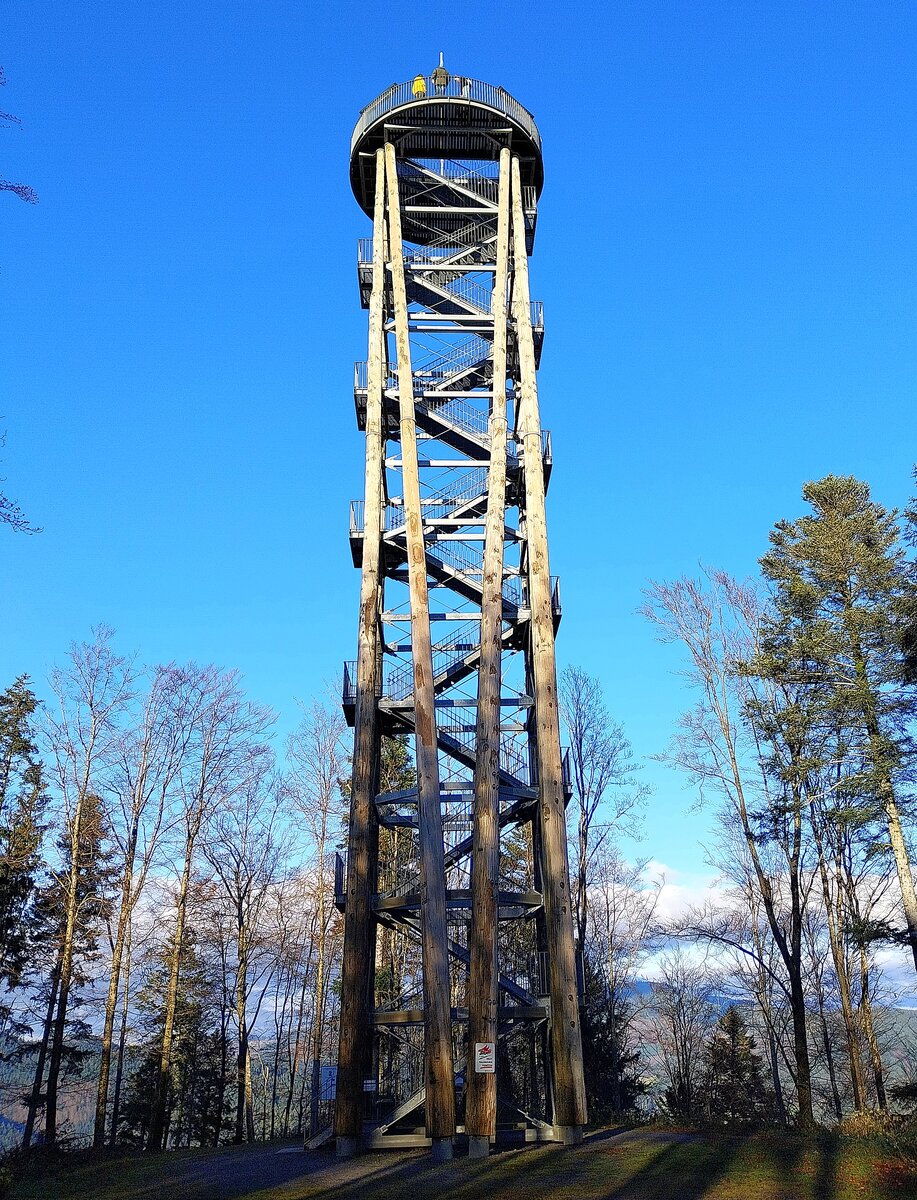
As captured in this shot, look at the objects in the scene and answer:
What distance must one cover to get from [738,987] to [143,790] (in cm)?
1770

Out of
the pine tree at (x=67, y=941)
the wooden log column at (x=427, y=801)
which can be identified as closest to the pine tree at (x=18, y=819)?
the pine tree at (x=67, y=941)

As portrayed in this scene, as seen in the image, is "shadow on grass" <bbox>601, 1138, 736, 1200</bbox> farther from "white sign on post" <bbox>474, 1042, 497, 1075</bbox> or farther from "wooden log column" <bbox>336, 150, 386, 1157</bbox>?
"wooden log column" <bbox>336, 150, 386, 1157</bbox>

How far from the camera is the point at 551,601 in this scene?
1762 cm

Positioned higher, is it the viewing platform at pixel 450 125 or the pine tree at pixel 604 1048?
the viewing platform at pixel 450 125

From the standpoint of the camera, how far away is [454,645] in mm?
18531

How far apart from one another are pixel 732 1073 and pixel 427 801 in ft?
79.7

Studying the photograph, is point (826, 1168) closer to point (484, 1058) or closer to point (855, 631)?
point (484, 1058)

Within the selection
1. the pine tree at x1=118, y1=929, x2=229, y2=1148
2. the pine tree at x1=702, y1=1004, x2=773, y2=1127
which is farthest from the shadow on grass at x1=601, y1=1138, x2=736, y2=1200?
the pine tree at x1=702, y1=1004, x2=773, y2=1127

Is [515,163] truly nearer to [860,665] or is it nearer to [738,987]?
[860,665]

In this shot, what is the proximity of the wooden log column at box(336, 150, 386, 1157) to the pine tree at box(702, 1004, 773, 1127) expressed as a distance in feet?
60.7

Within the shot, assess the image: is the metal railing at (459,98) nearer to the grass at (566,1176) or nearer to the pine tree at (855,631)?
the pine tree at (855,631)

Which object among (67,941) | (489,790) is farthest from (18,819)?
(489,790)

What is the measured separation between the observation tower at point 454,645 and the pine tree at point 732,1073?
12.8 m

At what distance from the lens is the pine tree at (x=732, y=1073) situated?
30.8 meters
